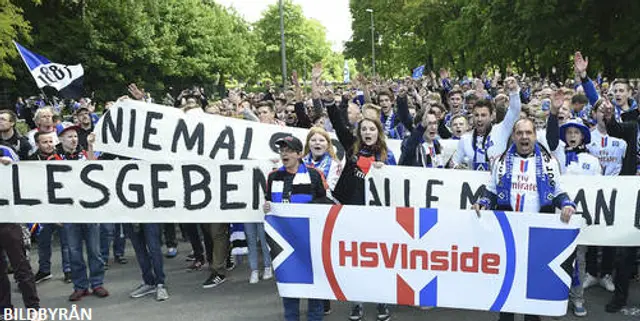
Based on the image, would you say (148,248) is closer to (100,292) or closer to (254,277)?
(100,292)

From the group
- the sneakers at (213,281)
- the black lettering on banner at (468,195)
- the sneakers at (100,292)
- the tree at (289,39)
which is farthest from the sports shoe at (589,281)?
the tree at (289,39)

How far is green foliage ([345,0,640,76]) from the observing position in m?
23.3

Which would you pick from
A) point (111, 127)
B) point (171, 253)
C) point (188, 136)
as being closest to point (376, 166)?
point (188, 136)

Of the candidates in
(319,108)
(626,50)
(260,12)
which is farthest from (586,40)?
(260,12)

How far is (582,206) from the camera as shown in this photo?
5.29 metres

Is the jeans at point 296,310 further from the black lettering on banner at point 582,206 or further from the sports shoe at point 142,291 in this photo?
the black lettering on banner at point 582,206

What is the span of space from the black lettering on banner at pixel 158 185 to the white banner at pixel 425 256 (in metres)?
1.49

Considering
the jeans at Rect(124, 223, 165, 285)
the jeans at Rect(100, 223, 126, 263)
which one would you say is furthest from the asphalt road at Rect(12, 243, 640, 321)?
the jeans at Rect(100, 223, 126, 263)

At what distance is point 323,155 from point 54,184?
2.74m

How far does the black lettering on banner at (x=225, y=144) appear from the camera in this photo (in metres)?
6.86

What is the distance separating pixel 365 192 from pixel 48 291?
153 inches

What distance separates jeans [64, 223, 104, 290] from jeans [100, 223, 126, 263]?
3.27ft

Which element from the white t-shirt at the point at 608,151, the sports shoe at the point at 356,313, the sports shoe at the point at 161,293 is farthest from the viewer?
the sports shoe at the point at 161,293

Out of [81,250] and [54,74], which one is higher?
[54,74]
